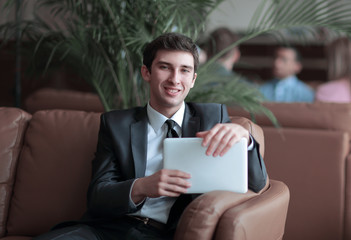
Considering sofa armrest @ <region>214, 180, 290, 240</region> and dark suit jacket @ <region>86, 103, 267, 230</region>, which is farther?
dark suit jacket @ <region>86, 103, 267, 230</region>

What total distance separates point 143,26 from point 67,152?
2.27 ft

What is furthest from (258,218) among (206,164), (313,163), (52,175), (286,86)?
(286,86)

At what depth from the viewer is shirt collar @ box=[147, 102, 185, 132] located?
5.54 ft

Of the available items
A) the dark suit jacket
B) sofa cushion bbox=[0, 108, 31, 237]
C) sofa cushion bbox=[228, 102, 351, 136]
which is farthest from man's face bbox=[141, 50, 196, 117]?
sofa cushion bbox=[228, 102, 351, 136]

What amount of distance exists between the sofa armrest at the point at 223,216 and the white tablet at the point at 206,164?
0.04 meters

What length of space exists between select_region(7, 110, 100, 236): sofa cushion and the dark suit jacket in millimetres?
235

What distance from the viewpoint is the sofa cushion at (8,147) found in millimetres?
1957

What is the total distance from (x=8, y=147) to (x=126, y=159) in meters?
0.66

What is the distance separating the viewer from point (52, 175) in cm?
195

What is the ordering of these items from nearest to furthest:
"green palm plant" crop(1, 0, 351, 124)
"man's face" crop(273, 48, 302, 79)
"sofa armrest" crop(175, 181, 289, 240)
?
"sofa armrest" crop(175, 181, 289, 240)
"green palm plant" crop(1, 0, 351, 124)
"man's face" crop(273, 48, 302, 79)

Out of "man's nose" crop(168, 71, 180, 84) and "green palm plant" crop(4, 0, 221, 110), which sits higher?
"green palm plant" crop(4, 0, 221, 110)

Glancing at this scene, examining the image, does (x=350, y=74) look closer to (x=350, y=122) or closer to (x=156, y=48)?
(x=350, y=122)

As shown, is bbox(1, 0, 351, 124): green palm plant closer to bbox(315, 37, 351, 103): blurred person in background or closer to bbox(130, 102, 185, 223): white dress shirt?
bbox(130, 102, 185, 223): white dress shirt

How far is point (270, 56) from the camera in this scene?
6.93 meters
